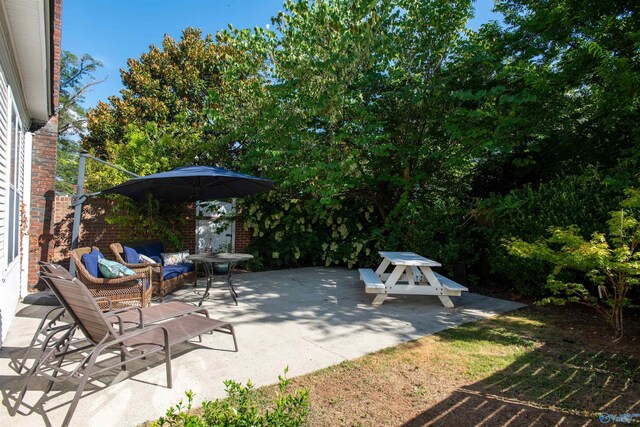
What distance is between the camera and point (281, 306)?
5504 millimetres

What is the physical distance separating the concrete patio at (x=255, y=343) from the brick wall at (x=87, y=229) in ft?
7.81

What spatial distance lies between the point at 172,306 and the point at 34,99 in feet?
13.4

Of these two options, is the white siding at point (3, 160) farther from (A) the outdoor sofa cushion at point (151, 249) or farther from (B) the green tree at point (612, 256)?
(B) the green tree at point (612, 256)

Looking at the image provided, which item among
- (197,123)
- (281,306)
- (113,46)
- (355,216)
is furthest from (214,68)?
(281,306)

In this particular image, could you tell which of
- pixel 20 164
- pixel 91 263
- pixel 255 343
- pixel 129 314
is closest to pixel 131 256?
pixel 91 263

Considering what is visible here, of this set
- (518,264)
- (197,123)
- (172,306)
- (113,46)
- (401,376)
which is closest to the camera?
(401,376)

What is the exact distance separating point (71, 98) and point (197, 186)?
2033 centimetres

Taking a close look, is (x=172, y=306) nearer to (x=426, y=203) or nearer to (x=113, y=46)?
(x=426, y=203)

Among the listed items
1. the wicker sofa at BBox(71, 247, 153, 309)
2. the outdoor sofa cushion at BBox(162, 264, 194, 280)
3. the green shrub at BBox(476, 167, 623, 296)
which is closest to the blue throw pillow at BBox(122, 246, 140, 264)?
the outdoor sofa cushion at BBox(162, 264, 194, 280)

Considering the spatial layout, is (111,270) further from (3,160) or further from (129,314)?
(3,160)

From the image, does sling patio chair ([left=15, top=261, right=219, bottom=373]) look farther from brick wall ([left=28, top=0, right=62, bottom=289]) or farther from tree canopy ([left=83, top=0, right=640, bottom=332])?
tree canopy ([left=83, top=0, right=640, bottom=332])

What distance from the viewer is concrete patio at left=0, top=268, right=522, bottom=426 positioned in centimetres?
247

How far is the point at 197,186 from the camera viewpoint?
6527 mm

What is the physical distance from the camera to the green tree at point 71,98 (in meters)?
20.8
